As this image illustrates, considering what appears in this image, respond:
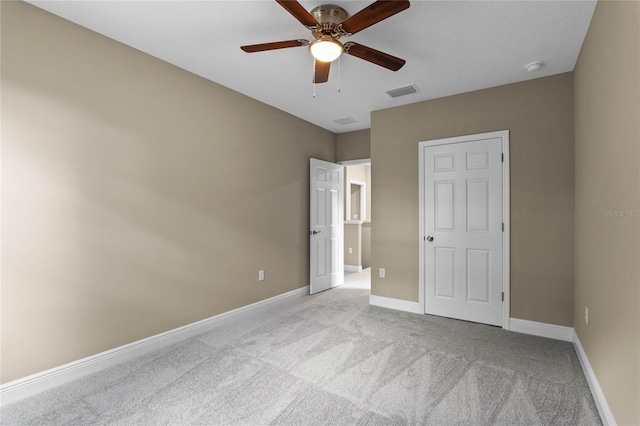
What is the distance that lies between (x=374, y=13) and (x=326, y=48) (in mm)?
414

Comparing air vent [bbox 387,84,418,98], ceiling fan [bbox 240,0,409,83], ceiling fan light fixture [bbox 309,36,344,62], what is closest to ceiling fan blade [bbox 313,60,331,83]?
ceiling fan [bbox 240,0,409,83]

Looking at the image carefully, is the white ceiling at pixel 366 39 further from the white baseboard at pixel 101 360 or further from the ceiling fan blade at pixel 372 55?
the white baseboard at pixel 101 360

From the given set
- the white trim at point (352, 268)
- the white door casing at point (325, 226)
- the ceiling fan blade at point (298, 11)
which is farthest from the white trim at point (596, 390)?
the white trim at point (352, 268)

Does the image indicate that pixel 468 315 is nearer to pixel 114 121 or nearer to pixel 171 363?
pixel 171 363

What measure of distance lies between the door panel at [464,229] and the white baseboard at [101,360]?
2348mm

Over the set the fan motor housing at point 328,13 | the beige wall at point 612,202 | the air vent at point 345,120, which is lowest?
the beige wall at point 612,202

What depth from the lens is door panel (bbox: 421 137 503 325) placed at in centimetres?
336

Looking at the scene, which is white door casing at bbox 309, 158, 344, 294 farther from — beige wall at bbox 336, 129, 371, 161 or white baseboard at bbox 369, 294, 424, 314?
white baseboard at bbox 369, 294, 424, 314

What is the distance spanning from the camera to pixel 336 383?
88.6 inches

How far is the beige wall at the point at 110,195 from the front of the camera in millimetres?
2064

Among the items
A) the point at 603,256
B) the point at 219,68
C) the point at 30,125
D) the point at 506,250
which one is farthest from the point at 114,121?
the point at 506,250

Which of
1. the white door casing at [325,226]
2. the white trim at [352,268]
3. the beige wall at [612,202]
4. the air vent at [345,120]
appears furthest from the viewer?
the white trim at [352,268]

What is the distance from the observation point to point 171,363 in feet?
8.34

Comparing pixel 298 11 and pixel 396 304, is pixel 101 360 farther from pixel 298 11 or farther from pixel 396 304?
pixel 396 304
